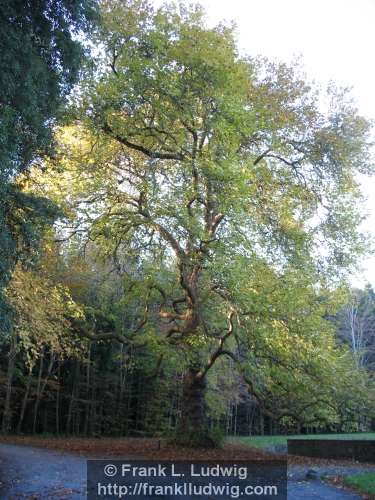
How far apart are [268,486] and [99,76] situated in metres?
11.2

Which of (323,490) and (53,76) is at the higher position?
(53,76)

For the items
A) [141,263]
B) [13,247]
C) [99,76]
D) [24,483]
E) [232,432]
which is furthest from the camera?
[232,432]

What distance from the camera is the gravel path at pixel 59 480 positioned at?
26.5 ft

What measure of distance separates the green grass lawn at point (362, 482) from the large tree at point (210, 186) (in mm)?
3712

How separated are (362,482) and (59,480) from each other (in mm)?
6217

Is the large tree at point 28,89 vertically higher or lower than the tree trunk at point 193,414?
higher

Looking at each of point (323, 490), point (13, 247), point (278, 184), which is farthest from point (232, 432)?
point (13, 247)

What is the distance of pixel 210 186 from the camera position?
1272 cm

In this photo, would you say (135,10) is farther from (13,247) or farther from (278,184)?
(13,247)

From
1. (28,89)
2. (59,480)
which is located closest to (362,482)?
(59,480)

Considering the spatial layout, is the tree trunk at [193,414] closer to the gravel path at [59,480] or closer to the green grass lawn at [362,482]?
the gravel path at [59,480]

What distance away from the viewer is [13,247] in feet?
27.2

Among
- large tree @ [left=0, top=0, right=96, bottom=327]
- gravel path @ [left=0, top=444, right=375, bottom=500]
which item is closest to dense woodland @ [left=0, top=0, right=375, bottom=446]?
large tree @ [left=0, top=0, right=96, bottom=327]

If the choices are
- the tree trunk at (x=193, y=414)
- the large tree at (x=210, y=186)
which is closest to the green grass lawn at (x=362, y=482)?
the large tree at (x=210, y=186)
